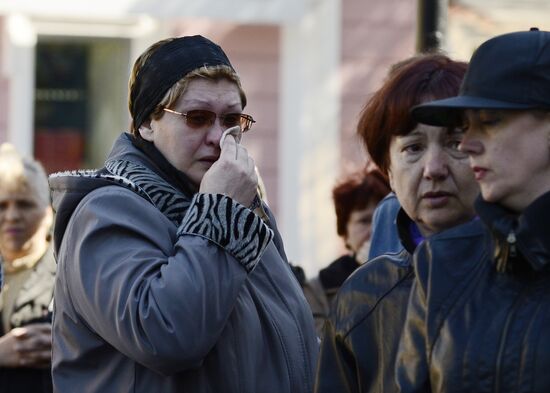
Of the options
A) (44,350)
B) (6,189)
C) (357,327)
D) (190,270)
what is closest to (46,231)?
(6,189)

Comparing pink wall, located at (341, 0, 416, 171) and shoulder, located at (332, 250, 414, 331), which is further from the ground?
pink wall, located at (341, 0, 416, 171)

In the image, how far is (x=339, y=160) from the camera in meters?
10.6

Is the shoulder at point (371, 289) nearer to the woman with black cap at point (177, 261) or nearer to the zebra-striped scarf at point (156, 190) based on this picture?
the woman with black cap at point (177, 261)

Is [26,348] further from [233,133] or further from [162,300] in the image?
[162,300]

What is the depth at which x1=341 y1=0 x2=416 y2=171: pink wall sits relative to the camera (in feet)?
35.2

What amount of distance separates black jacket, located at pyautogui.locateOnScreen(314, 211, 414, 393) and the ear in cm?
89

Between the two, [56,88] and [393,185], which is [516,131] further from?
[56,88]

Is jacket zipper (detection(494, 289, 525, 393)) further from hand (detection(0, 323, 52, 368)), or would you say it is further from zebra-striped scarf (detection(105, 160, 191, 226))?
hand (detection(0, 323, 52, 368))

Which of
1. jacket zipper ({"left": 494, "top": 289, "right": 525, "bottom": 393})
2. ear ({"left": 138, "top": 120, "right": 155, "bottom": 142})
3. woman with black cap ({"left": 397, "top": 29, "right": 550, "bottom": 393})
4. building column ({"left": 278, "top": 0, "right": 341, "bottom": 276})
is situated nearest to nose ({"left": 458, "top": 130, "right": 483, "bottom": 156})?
woman with black cap ({"left": 397, "top": 29, "right": 550, "bottom": 393})

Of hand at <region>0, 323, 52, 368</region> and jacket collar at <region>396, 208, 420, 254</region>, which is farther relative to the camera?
hand at <region>0, 323, 52, 368</region>

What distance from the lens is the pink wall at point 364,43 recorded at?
35.2ft

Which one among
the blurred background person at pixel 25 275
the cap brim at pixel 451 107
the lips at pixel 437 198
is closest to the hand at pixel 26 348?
the blurred background person at pixel 25 275

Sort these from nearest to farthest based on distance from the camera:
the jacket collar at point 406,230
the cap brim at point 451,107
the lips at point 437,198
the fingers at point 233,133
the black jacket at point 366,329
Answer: the cap brim at point 451,107 < the black jacket at point 366,329 < the jacket collar at point 406,230 < the lips at point 437,198 < the fingers at point 233,133

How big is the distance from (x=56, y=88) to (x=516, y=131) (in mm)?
8071
